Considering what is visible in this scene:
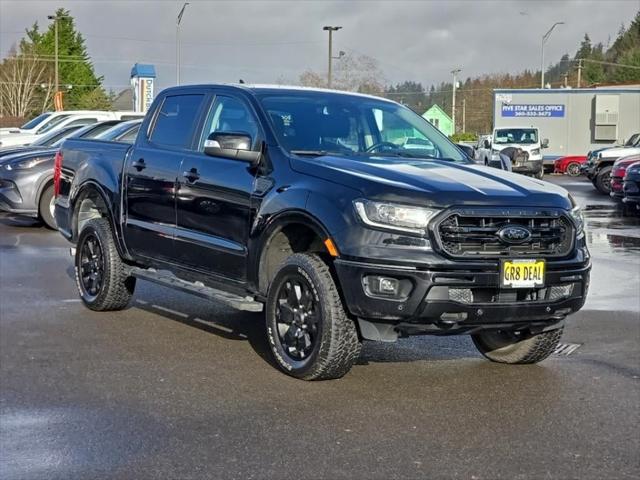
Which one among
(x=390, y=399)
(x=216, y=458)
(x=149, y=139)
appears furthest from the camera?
(x=149, y=139)

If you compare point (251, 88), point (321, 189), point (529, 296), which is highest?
point (251, 88)

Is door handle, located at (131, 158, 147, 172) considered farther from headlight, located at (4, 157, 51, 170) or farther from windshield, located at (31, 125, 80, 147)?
windshield, located at (31, 125, 80, 147)

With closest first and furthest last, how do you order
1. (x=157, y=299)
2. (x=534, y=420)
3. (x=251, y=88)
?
(x=534, y=420), (x=251, y=88), (x=157, y=299)

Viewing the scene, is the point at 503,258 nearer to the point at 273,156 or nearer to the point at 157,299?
the point at 273,156

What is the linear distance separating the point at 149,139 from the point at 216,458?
12.7 feet

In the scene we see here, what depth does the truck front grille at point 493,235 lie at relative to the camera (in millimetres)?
5734

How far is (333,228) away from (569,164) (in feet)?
119

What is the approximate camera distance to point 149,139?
809cm

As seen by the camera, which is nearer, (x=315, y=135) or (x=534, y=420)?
(x=534, y=420)

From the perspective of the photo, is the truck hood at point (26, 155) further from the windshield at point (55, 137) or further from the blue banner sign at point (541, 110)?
the blue banner sign at point (541, 110)

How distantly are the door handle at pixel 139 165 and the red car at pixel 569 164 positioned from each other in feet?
112

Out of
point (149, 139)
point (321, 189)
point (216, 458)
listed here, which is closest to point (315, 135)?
point (321, 189)

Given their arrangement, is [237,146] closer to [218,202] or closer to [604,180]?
[218,202]

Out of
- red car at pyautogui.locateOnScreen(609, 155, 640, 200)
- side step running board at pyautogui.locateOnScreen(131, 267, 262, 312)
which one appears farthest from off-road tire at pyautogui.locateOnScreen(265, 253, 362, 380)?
red car at pyautogui.locateOnScreen(609, 155, 640, 200)
